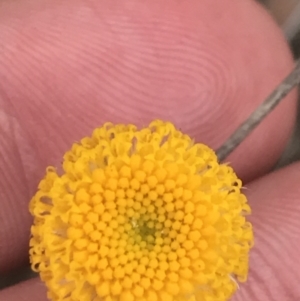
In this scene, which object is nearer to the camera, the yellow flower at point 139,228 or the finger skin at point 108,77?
the yellow flower at point 139,228

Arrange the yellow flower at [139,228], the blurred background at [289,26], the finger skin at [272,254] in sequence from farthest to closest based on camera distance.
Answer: the blurred background at [289,26] → the finger skin at [272,254] → the yellow flower at [139,228]

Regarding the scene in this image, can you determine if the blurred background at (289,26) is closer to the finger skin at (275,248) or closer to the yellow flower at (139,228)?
the finger skin at (275,248)

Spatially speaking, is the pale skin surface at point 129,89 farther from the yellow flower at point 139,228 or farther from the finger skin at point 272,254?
the yellow flower at point 139,228

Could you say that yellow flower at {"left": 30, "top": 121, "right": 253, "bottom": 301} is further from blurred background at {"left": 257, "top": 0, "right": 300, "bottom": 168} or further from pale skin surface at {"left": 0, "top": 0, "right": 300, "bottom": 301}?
blurred background at {"left": 257, "top": 0, "right": 300, "bottom": 168}

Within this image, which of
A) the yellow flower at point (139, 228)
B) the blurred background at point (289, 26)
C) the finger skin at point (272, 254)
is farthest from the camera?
the blurred background at point (289, 26)

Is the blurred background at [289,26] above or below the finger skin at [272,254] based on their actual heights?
above

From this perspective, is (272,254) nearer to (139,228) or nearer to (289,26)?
(139,228)

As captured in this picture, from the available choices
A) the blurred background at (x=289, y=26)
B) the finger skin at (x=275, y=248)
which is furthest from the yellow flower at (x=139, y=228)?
the blurred background at (x=289, y=26)
